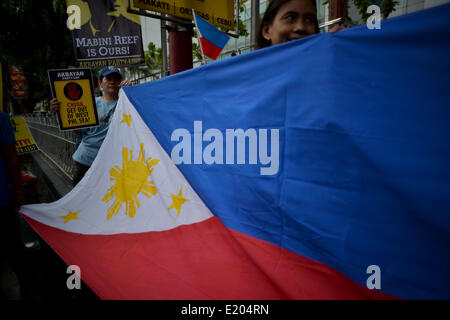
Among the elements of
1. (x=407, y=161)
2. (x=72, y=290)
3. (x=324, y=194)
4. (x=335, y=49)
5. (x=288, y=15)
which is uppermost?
(x=288, y=15)

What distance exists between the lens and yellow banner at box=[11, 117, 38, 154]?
3178 millimetres

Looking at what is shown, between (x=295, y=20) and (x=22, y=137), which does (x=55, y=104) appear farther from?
(x=295, y=20)

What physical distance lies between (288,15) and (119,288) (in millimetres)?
2005

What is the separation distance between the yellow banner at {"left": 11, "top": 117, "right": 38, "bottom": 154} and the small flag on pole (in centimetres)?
245

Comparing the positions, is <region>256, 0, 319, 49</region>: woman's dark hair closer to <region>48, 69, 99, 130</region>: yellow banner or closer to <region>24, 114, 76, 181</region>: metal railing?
<region>48, 69, 99, 130</region>: yellow banner

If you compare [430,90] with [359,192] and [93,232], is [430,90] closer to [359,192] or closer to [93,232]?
[359,192]

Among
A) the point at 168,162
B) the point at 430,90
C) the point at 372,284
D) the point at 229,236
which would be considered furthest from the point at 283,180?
the point at 168,162

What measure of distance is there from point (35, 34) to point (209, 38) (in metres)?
10.1

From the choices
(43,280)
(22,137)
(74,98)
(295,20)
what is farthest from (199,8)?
(43,280)

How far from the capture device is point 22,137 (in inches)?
126

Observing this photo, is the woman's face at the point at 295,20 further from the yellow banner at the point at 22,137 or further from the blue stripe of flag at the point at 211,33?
the yellow banner at the point at 22,137

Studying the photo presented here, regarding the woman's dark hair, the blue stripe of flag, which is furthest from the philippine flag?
the blue stripe of flag

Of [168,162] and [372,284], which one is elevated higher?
[168,162]

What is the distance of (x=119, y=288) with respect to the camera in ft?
4.83
